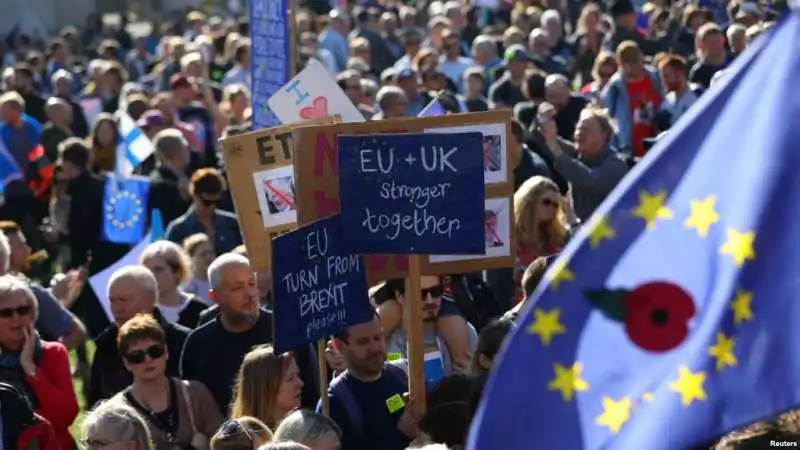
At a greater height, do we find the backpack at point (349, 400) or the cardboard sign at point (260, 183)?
the cardboard sign at point (260, 183)

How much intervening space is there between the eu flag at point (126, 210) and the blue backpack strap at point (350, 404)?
594 centimetres

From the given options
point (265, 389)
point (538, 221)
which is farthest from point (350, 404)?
point (538, 221)

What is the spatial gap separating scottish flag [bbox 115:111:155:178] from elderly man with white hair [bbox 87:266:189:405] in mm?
4890

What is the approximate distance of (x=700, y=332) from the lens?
3723mm

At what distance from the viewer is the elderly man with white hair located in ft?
26.8

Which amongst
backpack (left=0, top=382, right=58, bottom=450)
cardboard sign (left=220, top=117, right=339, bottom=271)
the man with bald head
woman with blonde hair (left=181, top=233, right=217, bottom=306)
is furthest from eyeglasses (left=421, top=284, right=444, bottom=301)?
the man with bald head

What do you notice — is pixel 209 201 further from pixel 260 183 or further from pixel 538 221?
pixel 260 183

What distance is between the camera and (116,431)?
619cm

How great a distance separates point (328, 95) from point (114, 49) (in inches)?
618

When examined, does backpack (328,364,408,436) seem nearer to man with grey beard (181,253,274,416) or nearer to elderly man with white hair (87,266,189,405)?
man with grey beard (181,253,274,416)

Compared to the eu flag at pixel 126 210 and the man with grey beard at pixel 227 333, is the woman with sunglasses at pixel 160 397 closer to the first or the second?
the man with grey beard at pixel 227 333

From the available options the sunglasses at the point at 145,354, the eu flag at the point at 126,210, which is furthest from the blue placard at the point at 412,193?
the eu flag at the point at 126,210

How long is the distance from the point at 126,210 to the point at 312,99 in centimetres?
365

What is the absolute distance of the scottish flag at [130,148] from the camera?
13.6m
